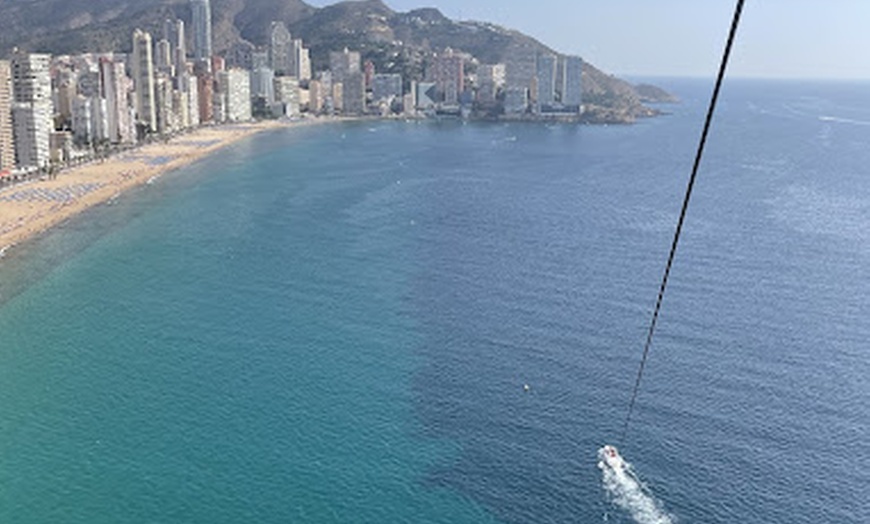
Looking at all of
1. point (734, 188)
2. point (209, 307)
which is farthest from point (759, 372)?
point (734, 188)

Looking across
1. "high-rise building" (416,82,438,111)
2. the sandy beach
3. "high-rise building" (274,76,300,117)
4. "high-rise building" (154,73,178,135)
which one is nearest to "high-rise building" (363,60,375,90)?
"high-rise building" (416,82,438,111)

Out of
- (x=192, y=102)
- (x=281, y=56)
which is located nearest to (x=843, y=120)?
(x=192, y=102)

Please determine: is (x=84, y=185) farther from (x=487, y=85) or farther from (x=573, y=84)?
(x=573, y=84)

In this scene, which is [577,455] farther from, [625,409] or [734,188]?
[734,188]

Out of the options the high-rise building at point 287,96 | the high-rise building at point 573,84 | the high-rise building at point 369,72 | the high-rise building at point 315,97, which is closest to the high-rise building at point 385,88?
the high-rise building at point 369,72

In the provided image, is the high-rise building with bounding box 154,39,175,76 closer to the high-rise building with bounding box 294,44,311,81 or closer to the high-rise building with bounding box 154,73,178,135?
the high-rise building with bounding box 294,44,311,81

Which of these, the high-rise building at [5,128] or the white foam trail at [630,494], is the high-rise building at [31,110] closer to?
the high-rise building at [5,128]

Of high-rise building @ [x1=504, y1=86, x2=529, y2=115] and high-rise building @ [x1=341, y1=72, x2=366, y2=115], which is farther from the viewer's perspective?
high-rise building @ [x1=504, y1=86, x2=529, y2=115]

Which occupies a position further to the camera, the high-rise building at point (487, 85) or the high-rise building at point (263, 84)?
the high-rise building at point (487, 85)
